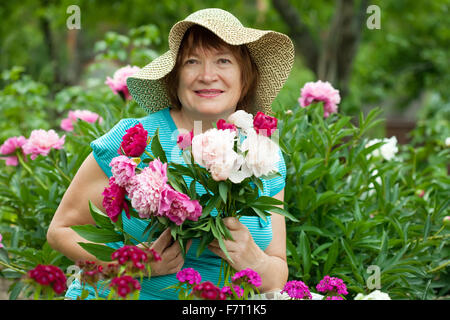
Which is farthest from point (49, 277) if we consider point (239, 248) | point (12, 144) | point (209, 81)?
point (12, 144)

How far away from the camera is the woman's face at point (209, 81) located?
6.83ft

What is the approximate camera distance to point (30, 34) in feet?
41.0

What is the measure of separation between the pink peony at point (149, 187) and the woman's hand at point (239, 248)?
0.35 metres

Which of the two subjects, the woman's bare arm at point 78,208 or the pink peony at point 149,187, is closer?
the pink peony at point 149,187

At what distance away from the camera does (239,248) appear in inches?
71.6

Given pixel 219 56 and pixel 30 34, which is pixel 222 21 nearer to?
pixel 219 56

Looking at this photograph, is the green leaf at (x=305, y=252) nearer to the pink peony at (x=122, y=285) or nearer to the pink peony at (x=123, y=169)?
the pink peony at (x=123, y=169)

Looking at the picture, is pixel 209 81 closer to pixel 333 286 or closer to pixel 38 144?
pixel 333 286

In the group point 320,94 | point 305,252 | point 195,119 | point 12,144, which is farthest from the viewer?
point 320,94

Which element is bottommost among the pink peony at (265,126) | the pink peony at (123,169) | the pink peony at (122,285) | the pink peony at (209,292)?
the pink peony at (209,292)

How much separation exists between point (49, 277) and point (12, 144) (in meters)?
1.85

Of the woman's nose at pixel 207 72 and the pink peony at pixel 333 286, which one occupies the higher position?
the woman's nose at pixel 207 72

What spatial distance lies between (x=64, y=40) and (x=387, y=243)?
16.4 metres

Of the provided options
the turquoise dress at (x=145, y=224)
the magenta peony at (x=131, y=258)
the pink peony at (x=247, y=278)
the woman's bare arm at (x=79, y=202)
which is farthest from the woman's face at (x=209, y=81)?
the magenta peony at (x=131, y=258)
